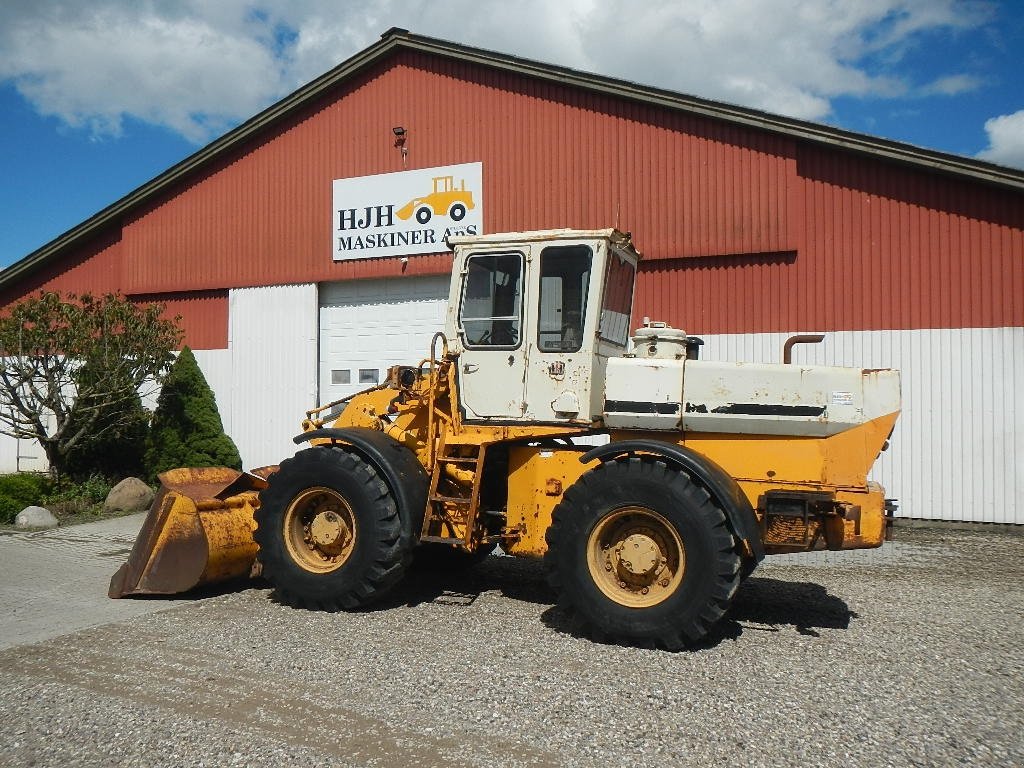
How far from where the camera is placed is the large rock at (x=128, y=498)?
44.9 ft

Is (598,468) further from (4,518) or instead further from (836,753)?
(4,518)

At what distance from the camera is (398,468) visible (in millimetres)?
6707

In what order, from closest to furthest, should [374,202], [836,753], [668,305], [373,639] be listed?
[836,753] < [373,639] < [668,305] < [374,202]

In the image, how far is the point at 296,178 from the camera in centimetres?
1595

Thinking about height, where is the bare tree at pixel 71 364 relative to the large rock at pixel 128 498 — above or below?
above

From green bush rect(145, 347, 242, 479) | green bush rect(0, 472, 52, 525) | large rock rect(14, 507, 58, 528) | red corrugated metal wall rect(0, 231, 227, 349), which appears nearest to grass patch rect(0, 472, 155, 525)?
green bush rect(0, 472, 52, 525)

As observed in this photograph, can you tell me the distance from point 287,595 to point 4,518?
8089 millimetres

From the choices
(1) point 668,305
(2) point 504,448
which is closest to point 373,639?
(2) point 504,448

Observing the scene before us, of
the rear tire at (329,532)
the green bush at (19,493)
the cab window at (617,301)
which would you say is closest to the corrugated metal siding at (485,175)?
the green bush at (19,493)

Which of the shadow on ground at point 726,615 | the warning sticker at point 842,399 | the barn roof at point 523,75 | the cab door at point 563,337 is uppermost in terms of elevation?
the barn roof at point 523,75

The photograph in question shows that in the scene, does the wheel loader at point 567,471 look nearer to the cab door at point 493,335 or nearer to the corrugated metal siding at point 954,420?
the cab door at point 493,335

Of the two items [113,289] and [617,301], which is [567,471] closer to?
[617,301]

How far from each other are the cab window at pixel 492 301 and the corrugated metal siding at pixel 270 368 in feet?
30.3

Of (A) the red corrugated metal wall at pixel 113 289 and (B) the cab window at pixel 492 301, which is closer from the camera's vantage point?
(B) the cab window at pixel 492 301
